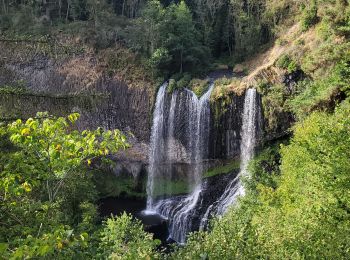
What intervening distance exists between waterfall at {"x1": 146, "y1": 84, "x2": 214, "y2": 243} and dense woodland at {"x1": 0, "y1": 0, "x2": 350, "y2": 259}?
2.19 meters

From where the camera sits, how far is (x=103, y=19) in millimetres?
31859

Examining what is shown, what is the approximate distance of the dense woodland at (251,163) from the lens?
549cm

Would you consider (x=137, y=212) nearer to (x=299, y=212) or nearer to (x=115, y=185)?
(x=115, y=185)

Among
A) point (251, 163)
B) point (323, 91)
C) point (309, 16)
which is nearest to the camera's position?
point (323, 91)

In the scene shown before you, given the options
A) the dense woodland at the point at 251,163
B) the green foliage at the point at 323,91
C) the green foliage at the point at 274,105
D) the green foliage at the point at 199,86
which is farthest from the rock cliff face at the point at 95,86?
the green foliage at the point at 323,91

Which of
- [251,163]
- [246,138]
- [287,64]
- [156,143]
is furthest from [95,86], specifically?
[287,64]

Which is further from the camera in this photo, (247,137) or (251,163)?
(247,137)

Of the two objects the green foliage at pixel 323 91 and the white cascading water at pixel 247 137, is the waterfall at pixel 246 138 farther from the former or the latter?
the green foliage at pixel 323 91

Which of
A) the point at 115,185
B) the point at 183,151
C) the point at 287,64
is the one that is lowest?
the point at 115,185

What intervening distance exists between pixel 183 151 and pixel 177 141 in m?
0.94

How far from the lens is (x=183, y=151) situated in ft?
89.0

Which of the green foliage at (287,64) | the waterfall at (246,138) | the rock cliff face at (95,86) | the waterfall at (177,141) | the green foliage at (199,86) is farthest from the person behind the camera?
the rock cliff face at (95,86)

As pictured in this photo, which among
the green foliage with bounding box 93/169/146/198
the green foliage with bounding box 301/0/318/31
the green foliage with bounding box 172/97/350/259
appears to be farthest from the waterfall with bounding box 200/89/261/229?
the green foliage with bounding box 93/169/146/198

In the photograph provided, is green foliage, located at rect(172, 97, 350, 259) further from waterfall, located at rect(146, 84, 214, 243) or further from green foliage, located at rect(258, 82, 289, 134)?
waterfall, located at rect(146, 84, 214, 243)
